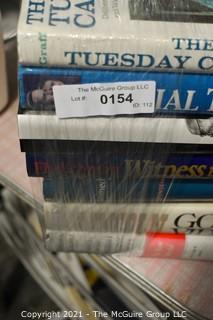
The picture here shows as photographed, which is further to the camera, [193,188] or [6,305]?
[6,305]

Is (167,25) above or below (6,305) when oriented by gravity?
above

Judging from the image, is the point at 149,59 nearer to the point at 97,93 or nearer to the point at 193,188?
the point at 97,93

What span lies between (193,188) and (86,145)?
0.46 ft

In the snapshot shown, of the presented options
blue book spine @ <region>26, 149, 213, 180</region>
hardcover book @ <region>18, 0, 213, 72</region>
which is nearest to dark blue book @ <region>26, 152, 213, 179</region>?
blue book spine @ <region>26, 149, 213, 180</region>

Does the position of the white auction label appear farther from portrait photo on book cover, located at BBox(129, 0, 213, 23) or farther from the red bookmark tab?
the red bookmark tab

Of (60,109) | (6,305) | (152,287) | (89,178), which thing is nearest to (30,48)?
(60,109)

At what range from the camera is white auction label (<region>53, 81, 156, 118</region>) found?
1.07 feet

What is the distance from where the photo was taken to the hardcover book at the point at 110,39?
0.31 metres

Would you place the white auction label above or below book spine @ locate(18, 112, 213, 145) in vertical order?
above

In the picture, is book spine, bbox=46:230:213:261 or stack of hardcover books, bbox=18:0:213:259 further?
book spine, bbox=46:230:213:261

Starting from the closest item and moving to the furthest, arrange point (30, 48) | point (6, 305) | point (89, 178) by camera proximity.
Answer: point (30, 48) → point (89, 178) → point (6, 305)

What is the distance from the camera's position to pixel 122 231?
0.47 m

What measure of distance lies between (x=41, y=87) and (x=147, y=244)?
0.25 meters

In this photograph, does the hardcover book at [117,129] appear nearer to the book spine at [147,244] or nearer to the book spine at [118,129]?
the book spine at [118,129]
